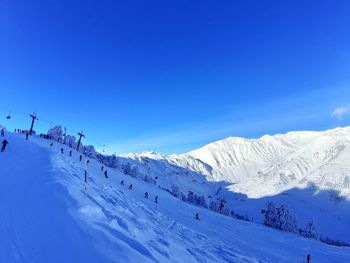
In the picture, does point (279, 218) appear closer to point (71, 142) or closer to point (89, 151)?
point (89, 151)

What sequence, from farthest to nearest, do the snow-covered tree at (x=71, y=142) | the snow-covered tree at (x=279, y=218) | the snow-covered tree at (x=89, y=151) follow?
1. the snow-covered tree at (x=71, y=142)
2. the snow-covered tree at (x=89, y=151)
3. the snow-covered tree at (x=279, y=218)

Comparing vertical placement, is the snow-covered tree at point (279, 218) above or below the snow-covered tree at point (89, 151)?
below

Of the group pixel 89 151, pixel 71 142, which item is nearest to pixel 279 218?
pixel 89 151

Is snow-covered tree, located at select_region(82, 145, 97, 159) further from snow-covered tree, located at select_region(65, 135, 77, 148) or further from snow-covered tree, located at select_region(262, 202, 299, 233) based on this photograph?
snow-covered tree, located at select_region(262, 202, 299, 233)

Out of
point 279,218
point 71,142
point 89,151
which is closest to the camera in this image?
point 279,218

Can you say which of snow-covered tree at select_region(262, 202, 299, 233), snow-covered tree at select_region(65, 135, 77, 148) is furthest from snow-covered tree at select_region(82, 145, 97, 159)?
snow-covered tree at select_region(262, 202, 299, 233)

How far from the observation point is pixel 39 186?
925 inches

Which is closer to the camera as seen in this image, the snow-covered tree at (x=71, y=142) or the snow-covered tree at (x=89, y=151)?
the snow-covered tree at (x=89, y=151)

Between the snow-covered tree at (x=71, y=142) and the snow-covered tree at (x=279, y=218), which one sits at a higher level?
the snow-covered tree at (x=71, y=142)

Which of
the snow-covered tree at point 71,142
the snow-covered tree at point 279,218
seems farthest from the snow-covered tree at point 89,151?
the snow-covered tree at point 279,218

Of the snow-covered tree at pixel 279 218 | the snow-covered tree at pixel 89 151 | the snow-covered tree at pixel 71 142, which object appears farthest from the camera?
the snow-covered tree at pixel 71 142

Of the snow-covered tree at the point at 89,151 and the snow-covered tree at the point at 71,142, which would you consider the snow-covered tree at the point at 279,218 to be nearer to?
the snow-covered tree at the point at 89,151

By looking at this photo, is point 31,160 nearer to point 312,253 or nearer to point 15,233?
point 15,233

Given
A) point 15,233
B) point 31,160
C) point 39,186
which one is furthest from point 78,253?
point 31,160
